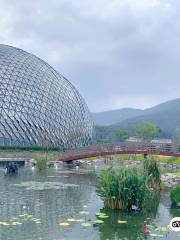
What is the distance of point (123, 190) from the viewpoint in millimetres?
29672

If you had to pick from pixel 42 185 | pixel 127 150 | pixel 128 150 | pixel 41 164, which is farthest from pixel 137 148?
pixel 42 185

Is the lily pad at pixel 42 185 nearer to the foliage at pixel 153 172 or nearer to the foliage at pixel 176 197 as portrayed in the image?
the foliage at pixel 153 172

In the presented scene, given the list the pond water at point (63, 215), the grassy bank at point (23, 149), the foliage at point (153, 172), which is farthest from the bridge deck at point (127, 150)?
the foliage at point (153, 172)

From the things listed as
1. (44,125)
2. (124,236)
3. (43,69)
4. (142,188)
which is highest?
(43,69)

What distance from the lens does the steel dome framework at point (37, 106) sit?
83.6 meters

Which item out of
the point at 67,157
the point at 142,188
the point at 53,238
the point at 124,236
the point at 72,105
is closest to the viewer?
the point at 53,238

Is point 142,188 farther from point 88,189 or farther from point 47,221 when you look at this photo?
point 88,189

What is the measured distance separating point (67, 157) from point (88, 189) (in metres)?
27.2

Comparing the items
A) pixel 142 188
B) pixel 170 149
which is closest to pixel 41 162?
pixel 170 149

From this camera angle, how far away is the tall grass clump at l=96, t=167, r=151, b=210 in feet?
97.6

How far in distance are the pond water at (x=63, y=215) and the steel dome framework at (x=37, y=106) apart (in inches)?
1581

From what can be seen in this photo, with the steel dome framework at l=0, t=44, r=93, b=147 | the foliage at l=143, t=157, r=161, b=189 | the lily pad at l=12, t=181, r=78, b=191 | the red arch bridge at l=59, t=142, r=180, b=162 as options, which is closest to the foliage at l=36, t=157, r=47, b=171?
the red arch bridge at l=59, t=142, r=180, b=162

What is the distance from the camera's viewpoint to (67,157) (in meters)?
68.6

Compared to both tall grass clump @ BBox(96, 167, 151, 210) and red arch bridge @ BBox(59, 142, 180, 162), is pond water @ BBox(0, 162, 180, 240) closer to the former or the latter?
tall grass clump @ BBox(96, 167, 151, 210)
